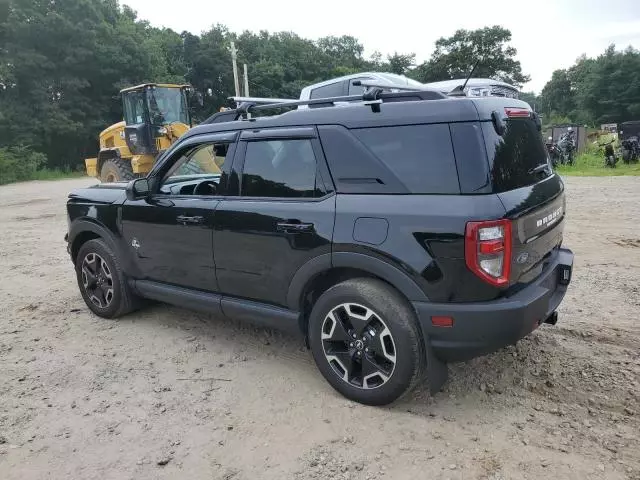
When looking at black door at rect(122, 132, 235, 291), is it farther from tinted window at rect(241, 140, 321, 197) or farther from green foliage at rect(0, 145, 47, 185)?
green foliage at rect(0, 145, 47, 185)

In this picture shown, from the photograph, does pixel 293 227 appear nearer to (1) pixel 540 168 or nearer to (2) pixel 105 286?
(1) pixel 540 168

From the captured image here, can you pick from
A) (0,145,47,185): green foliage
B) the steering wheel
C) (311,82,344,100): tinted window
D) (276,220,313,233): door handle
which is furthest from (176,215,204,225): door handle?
(0,145,47,185): green foliage

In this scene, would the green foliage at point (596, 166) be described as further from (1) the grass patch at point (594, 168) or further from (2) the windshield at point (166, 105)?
(2) the windshield at point (166, 105)

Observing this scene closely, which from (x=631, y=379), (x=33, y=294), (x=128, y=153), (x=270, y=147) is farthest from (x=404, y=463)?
(x=128, y=153)

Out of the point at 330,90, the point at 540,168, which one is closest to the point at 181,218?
the point at 540,168

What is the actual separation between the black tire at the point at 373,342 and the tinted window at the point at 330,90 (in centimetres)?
909

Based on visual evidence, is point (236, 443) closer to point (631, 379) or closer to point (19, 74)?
point (631, 379)

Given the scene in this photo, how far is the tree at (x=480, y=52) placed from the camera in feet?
189

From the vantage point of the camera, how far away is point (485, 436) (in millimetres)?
2812

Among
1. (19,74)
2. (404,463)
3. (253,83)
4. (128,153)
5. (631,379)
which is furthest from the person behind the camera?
(253,83)

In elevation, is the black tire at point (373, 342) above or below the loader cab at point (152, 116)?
below

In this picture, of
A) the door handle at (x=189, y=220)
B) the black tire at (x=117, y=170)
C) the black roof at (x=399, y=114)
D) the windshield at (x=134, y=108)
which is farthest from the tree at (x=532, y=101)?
the black tire at (x=117, y=170)

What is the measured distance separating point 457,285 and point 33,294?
200 inches

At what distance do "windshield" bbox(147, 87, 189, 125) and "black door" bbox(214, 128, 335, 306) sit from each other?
1278cm
